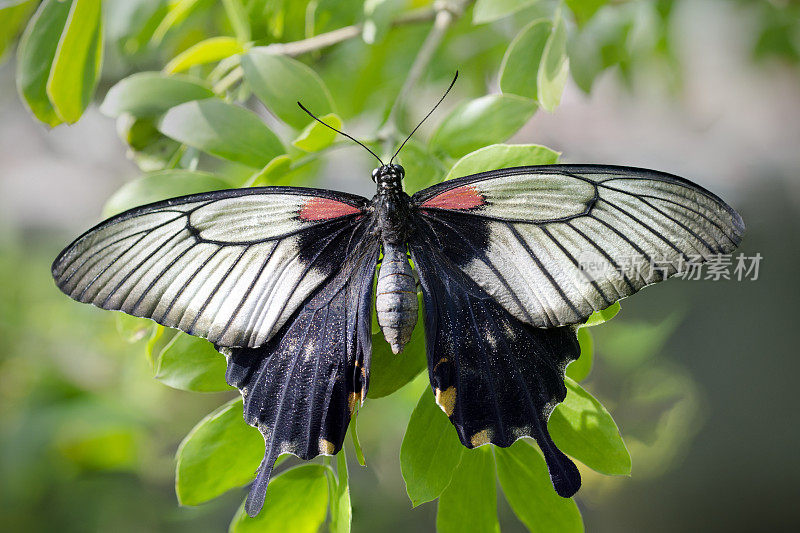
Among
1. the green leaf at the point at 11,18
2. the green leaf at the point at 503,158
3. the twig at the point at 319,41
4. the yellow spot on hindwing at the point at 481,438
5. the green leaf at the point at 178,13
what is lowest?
the yellow spot on hindwing at the point at 481,438

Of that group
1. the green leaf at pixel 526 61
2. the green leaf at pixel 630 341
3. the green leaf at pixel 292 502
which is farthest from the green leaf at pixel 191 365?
the green leaf at pixel 630 341

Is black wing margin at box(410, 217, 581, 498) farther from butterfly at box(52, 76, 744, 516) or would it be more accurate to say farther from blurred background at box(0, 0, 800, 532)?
blurred background at box(0, 0, 800, 532)

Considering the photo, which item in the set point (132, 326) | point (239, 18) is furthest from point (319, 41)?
point (132, 326)

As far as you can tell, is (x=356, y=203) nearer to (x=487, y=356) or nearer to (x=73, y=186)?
(x=487, y=356)

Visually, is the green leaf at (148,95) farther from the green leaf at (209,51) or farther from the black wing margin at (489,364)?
the black wing margin at (489,364)

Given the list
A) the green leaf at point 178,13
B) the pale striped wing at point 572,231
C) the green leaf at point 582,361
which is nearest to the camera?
the pale striped wing at point 572,231

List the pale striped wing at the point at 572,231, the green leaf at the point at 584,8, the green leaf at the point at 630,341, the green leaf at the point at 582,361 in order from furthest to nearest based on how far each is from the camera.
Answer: the green leaf at the point at 630,341
the green leaf at the point at 584,8
the green leaf at the point at 582,361
the pale striped wing at the point at 572,231
